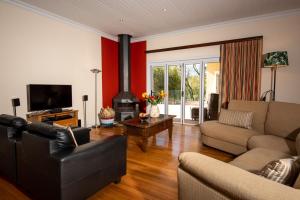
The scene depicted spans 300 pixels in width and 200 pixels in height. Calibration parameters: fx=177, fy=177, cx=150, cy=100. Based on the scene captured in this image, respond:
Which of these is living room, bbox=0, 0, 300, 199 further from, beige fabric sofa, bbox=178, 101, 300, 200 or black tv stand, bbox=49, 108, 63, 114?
black tv stand, bbox=49, 108, 63, 114

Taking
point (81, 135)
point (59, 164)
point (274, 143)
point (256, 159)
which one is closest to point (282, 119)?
point (274, 143)

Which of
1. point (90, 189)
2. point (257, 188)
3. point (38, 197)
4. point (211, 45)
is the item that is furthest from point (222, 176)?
point (211, 45)

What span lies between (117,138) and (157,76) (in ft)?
13.8

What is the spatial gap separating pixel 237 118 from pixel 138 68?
3851mm

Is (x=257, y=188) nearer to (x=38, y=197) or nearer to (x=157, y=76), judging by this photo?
Answer: (x=38, y=197)

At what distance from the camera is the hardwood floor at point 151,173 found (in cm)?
197

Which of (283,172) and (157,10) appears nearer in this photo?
(283,172)

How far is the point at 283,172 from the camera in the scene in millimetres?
1093

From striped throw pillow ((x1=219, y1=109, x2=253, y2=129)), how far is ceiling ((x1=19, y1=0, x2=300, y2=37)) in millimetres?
2225

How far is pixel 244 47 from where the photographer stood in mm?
4398

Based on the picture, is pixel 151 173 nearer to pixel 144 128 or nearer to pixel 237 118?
pixel 144 128

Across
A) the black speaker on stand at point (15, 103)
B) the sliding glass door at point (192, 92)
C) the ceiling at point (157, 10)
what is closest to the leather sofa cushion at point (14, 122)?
the black speaker on stand at point (15, 103)

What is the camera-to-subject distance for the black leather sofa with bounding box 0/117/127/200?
1.54m

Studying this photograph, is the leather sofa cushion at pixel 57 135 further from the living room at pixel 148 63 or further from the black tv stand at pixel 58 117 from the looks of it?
the black tv stand at pixel 58 117
